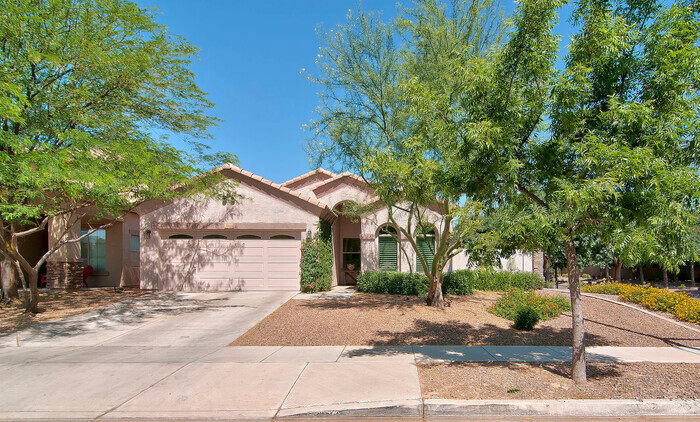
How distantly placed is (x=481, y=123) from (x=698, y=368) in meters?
5.46

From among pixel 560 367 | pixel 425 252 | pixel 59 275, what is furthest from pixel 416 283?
pixel 59 275

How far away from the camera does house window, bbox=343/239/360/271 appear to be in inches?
778

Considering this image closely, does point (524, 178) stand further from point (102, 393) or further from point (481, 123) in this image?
point (102, 393)

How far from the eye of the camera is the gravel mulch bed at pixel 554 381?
5.47m

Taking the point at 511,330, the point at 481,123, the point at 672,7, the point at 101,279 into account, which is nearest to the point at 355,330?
the point at 511,330

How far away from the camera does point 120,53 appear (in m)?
11.4

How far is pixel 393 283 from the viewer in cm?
1500

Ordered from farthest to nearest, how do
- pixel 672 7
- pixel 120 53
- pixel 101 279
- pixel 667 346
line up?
pixel 101 279, pixel 120 53, pixel 667 346, pixel 672 7

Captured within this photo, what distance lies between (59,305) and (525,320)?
1384 centimetres

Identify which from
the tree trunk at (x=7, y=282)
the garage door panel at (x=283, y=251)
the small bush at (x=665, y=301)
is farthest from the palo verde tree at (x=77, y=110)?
the small bush at (x=665, y=301)

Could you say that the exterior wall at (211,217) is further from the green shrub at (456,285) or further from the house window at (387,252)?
the green shrub at (456,285)

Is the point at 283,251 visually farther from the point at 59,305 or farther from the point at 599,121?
the point at 599,121

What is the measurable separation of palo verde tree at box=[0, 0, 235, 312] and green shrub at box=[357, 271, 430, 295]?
7180 mm

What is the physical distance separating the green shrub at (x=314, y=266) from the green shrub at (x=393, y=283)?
1.43 metres
